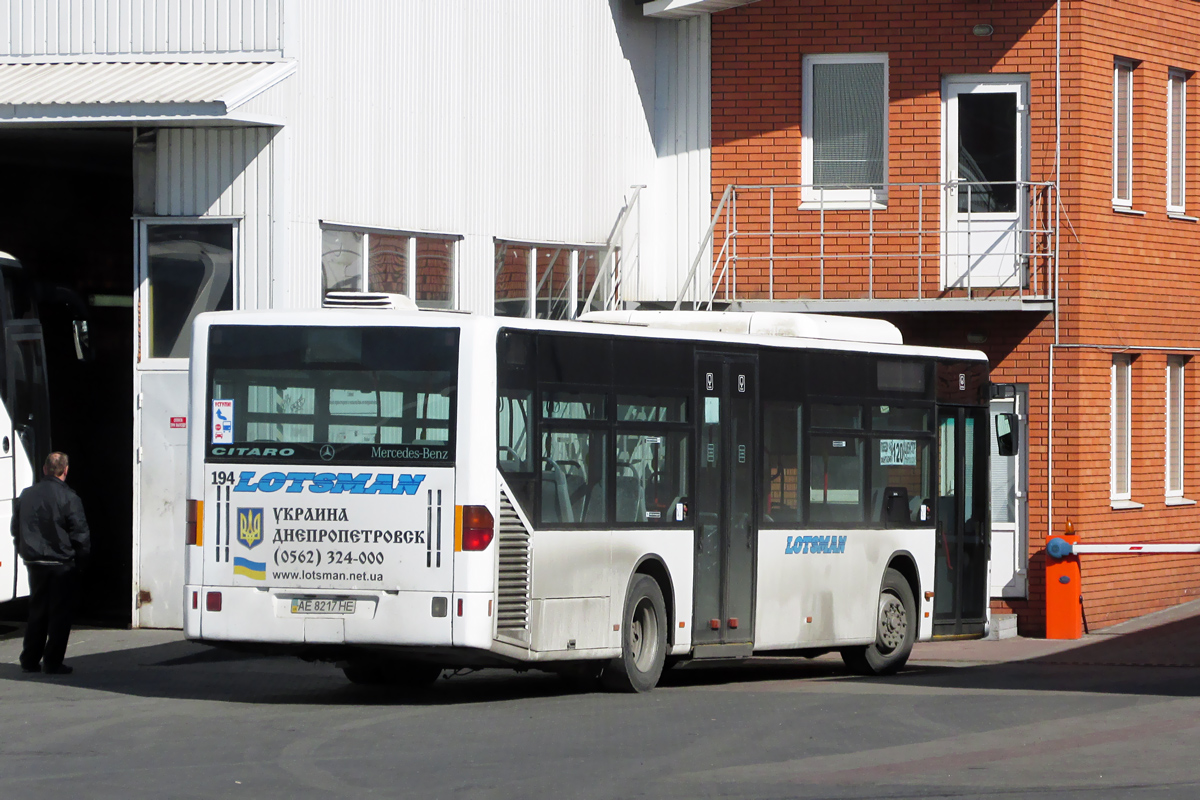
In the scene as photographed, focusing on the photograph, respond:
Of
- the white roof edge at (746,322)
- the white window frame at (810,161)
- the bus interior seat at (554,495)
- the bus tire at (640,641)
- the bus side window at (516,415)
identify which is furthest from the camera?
the white window frame at (810,161)

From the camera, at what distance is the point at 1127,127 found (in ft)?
70.6

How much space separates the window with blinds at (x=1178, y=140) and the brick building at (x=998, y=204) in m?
0.56

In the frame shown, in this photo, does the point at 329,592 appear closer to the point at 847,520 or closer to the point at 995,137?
the point at 847,520

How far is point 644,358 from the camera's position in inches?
520

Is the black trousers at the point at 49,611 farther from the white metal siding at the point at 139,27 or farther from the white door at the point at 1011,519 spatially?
the white door at the point at 1011,519

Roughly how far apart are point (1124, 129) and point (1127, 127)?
4 cm

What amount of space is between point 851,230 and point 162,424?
8.29 meters

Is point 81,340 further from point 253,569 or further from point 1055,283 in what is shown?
point 1055,283

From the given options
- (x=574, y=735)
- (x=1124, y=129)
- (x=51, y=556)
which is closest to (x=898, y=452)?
(x=574, y=735)

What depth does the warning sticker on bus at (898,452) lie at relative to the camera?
15.7 meters

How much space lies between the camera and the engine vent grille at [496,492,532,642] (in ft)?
38.6

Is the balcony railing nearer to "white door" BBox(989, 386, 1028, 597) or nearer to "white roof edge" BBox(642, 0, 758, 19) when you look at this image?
"white door" BBox(989, 386, 1028, 597)

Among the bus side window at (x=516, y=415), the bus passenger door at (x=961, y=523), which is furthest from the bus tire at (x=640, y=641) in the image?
the bus passenger door at (x=961, y=523)

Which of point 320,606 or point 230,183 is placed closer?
point 320,606
